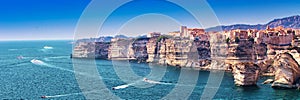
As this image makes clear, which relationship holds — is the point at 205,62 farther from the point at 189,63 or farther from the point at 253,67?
the point at 253,67

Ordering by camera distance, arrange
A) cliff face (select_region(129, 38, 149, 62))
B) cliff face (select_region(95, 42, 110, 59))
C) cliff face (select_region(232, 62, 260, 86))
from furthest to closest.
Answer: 1. cliff face (select_region(95, 42, 110, 59))
2. cliff face (select_region(129, 38, 149, 62))
3. cliff face (select_region(232, 62, 260, 86))

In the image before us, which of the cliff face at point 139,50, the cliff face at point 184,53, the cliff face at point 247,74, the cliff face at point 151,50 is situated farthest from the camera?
the cliff face at point 139,50

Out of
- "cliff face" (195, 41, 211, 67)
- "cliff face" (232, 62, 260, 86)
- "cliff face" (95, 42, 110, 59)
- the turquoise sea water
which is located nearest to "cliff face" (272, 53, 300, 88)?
the turquoise sea water

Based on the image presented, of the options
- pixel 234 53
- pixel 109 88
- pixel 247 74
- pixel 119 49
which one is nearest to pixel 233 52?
pixel 234 53

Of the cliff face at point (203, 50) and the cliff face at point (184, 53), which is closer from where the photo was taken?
the cliff face at point (184, 53)

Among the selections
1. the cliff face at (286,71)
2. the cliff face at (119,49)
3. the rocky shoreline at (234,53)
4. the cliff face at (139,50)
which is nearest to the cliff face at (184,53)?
the rocky shoreline at (234,53)

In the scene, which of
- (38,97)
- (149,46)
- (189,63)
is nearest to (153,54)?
(149,46)

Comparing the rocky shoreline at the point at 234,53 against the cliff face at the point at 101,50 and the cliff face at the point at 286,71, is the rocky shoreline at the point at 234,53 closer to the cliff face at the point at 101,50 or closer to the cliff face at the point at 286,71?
the cliff face at the point at 286,71

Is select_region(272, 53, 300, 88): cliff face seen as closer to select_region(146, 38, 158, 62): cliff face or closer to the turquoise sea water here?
the turquoise sea water

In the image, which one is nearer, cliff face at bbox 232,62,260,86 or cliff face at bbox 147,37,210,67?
cliff face at bbox 232,62,260,86
